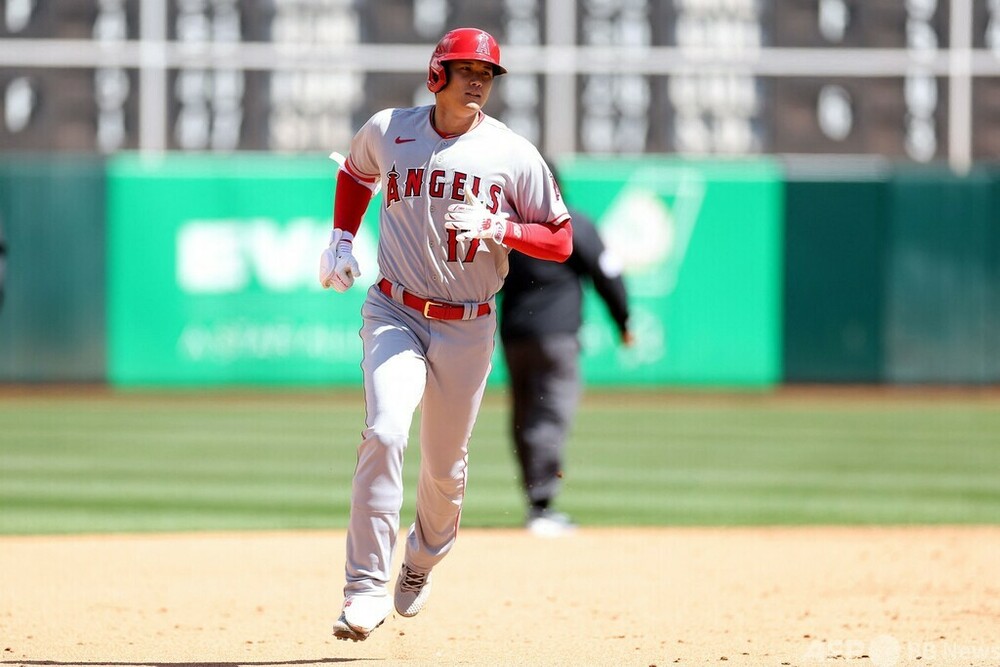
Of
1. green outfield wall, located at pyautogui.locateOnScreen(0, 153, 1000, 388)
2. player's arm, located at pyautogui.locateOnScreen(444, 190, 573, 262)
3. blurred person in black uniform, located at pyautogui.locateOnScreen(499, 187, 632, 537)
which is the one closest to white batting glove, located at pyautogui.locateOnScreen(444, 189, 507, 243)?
player's arm, located at pyautogui.locateOnScreen(444, 190, 573, 262)

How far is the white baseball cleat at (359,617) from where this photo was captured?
4.54m

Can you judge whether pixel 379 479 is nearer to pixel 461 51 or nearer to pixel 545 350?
pixel 461 51

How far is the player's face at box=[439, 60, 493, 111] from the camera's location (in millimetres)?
4750

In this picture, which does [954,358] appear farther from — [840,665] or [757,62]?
[840,665]

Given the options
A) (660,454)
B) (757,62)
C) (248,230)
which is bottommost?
(660,454)

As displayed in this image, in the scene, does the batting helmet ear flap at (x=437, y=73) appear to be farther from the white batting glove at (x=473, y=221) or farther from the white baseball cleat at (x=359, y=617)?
the white baseball cleat at (x=359, y=617)

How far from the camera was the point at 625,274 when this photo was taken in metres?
15.5

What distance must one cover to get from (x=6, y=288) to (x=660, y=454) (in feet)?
23.9

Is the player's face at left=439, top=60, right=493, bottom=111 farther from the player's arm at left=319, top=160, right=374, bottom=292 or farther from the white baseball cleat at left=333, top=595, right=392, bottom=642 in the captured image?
the white baseball cleat at left=333, top=595, right=392, bottom=642

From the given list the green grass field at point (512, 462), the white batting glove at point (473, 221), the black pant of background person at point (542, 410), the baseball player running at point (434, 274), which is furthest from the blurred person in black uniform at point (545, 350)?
the white batting glove at point (473, 221)

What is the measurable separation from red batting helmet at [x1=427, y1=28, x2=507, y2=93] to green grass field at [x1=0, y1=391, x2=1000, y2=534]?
3744 mm

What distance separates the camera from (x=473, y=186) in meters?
4.80

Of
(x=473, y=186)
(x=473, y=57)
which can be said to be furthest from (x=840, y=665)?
(x=473, y=57)

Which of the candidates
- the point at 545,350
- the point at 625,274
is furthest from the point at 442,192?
the point at 625,274
